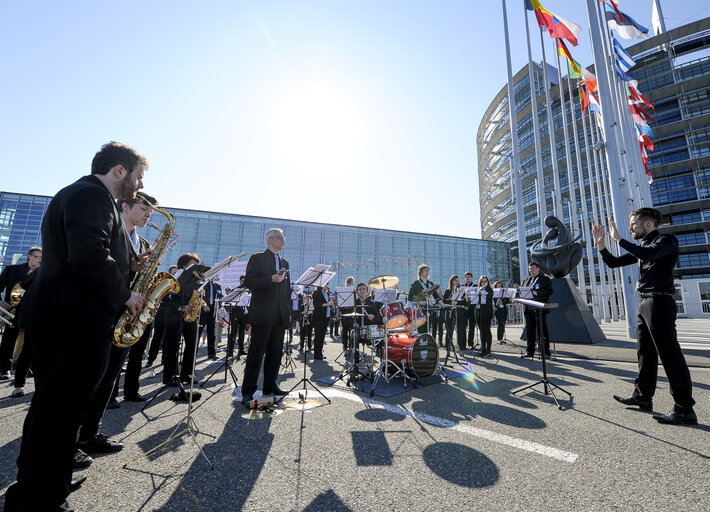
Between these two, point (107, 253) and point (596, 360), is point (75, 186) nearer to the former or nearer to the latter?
point (107, 253)

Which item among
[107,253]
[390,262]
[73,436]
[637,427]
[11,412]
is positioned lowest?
[11,412]

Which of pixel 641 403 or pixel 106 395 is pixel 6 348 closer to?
pixel 106 395

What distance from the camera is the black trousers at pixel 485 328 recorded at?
8.95 meters

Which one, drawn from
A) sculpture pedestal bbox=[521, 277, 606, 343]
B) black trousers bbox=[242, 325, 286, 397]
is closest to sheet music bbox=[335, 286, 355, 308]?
black trousers bbox=[242, 325, 286, 397]

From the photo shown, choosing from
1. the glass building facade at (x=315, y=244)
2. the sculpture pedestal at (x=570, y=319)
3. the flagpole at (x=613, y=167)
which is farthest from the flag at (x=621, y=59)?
the glass building facade at (x=315, y=244)

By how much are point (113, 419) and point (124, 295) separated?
3.07 m

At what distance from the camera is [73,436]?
1920 millimetres

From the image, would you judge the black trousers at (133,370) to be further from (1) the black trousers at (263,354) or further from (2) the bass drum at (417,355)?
(2) the bass drum at (417,355)

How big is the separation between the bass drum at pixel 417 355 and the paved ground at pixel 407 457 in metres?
0.92

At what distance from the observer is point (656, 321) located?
392 centimetres

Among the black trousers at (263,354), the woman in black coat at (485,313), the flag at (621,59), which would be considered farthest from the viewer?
the flag at (621,59)

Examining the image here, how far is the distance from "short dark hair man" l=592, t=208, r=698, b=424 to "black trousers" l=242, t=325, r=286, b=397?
4866 mm

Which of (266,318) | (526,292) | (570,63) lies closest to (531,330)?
(526,292)

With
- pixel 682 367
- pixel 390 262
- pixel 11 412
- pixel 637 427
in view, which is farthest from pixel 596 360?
pixel 390 262
